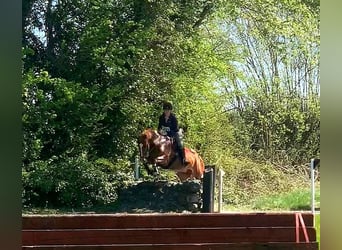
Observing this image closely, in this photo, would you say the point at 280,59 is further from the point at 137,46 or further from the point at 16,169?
the point at 16,169

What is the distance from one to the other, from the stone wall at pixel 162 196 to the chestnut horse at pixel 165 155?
0.09 metres

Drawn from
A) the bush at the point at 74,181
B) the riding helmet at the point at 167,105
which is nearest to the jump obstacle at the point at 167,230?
the bush at the point at 74,181

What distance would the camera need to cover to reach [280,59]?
435 cm

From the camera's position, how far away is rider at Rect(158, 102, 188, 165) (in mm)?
4012

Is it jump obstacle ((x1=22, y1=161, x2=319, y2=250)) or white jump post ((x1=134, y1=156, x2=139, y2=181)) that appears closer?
jump obstacle ((x1=22, y1=161, x2=319, y2=250))

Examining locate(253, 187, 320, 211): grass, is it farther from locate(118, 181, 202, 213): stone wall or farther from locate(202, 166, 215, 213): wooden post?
locate(118, 181, 202, 213): stone wall

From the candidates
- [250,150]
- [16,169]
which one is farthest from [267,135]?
[16,169]

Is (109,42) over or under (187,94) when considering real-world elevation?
over

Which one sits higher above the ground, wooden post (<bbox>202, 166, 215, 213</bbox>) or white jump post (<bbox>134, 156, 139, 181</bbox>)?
white jump post (<bbox>134, 156, 139, 181</bbox>)

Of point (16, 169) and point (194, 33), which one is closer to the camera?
point (16, 169)

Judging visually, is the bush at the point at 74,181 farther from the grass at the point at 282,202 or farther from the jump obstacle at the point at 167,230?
the jump obstacle at the point at 167,230

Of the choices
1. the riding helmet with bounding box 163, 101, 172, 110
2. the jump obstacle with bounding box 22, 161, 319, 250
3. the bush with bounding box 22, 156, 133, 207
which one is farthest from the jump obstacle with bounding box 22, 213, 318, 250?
the riding helmet with bounding box 163, 101, 172, 110

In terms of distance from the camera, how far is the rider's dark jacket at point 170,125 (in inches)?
159

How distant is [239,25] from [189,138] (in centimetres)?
100
